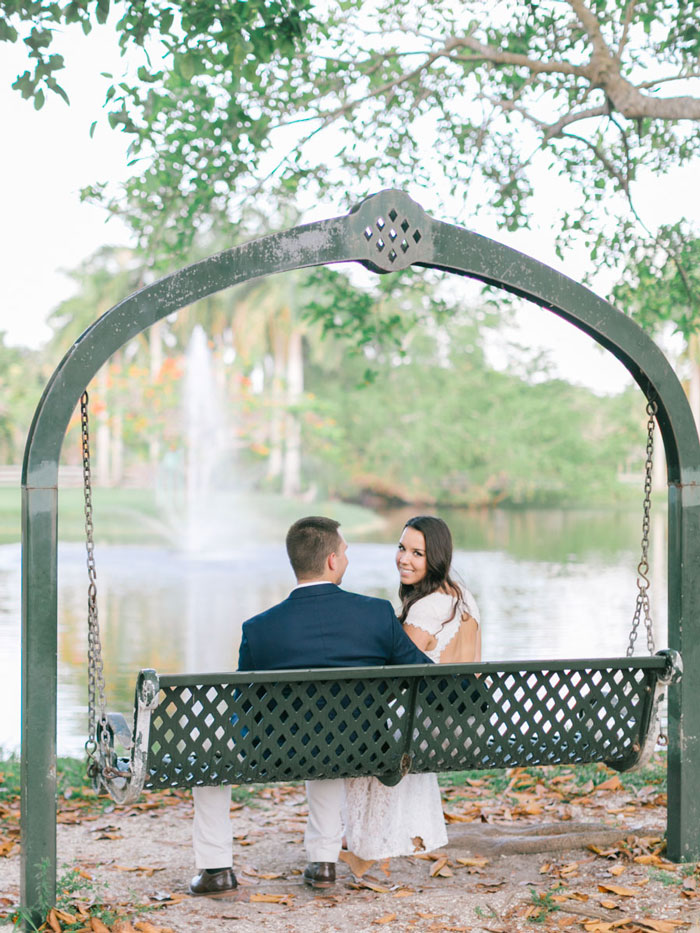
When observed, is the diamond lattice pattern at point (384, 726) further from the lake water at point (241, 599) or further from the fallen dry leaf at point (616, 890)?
the lake water at point (241, 599)

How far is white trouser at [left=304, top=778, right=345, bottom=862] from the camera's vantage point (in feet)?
14.8

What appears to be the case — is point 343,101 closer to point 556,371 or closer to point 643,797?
point 643,797

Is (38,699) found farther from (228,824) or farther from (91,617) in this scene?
(228,824)

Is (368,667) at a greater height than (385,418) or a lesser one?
lesser

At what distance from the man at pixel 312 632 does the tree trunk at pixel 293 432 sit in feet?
119

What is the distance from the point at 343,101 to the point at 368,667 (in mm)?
5314

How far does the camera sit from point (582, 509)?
45.7m

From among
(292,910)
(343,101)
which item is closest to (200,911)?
(292,910)

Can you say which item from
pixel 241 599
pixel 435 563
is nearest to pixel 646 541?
pixel 435 563

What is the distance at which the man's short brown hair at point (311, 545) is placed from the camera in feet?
14.1

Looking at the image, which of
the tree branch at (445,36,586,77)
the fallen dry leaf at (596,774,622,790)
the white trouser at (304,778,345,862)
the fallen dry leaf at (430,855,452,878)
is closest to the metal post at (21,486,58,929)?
the white trouser at (304,778,345,862)

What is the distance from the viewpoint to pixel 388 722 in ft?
14.2

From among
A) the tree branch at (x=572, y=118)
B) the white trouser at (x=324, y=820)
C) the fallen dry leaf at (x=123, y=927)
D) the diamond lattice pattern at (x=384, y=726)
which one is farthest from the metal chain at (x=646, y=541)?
the tree branch at (x=572, y=118)

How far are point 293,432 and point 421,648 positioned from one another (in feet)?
120
